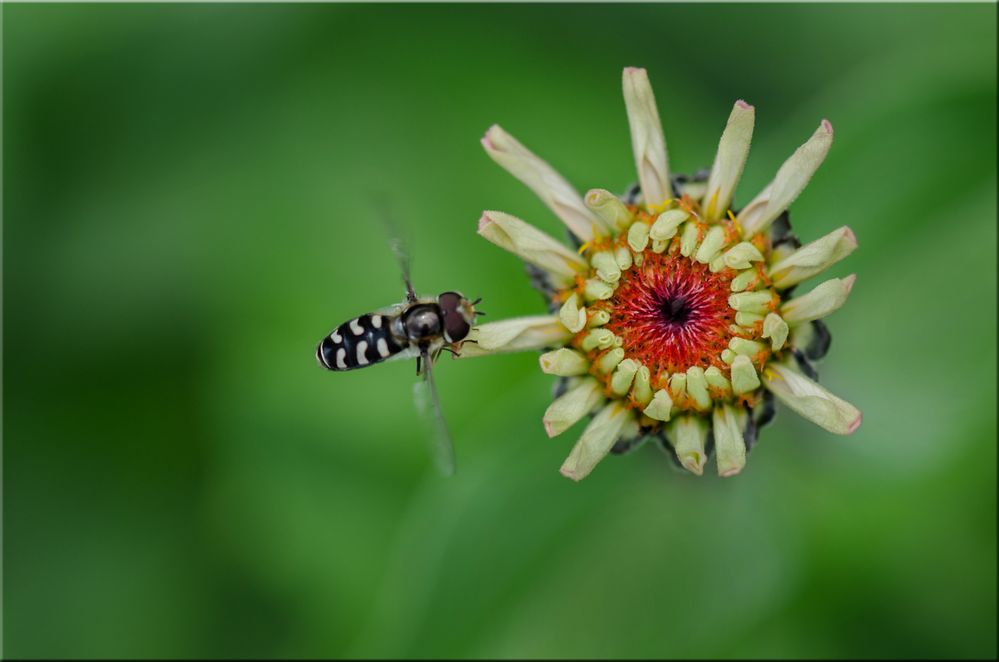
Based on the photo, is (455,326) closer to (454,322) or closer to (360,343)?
(454,322)

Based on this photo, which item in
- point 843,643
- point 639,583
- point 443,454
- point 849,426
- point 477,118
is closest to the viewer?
point 849,426

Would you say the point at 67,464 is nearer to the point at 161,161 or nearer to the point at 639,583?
the point at 161,161

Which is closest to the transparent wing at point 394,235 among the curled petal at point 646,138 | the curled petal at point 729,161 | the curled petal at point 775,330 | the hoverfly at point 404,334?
the hoverfly at point 404,334

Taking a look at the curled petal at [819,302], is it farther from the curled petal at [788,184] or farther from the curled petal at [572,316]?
the curled petal at [572,316]

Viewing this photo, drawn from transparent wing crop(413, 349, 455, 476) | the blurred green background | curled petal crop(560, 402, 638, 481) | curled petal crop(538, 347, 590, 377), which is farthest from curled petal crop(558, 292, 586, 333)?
the blurred green background

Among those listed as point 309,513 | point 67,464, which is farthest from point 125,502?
point 309,513

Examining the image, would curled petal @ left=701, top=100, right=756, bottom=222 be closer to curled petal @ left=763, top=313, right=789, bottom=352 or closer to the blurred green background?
curled petal @ left=763, top=313, right=789, bottom=352

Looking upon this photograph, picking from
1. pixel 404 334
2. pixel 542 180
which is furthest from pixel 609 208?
pixel 404 334
